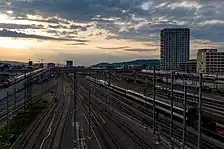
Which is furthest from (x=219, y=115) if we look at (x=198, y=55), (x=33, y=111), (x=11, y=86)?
(x=198, y=55)

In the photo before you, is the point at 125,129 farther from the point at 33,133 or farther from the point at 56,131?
the point at 33,133

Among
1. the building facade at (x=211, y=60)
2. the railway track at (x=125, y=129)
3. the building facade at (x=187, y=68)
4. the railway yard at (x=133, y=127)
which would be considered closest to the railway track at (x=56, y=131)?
the railway yard at (x=133, y=127)

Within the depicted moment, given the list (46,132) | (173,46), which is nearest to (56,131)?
(46,132)

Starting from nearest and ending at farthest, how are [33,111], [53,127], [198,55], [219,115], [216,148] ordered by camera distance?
1. [216,148]
2. [219,115]
3. [53,127]
4. [33,111]
5. [198,55]

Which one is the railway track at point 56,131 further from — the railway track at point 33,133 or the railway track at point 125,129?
the railway track at point 125,129

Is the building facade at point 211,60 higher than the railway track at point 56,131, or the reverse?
the building facade at point 211,60

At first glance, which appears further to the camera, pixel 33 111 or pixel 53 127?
pixel 33 111

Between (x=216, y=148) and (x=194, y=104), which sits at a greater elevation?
(x=194, y=104)

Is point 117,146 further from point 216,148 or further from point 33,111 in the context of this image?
point 33,111

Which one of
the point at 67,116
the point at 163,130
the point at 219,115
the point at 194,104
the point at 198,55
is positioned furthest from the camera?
the point at 198,55
